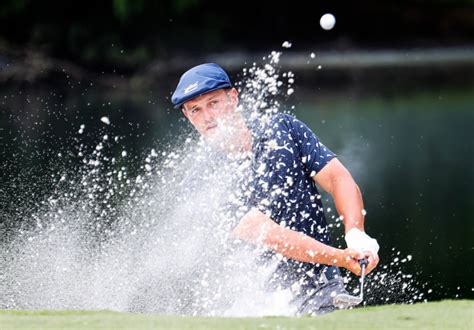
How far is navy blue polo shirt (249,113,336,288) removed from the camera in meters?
5.75

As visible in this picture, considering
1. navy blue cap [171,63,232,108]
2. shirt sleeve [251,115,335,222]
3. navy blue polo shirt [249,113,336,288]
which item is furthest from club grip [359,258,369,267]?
navy blue cap [171,63,232,108]

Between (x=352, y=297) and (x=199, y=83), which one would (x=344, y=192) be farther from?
(x=199, y=83)

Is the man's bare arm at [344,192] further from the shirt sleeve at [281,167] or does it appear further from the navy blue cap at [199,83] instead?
the navy blue cap at [199,83]

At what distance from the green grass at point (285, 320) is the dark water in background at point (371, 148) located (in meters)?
4.58

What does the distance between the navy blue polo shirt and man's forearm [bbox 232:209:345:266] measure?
0.17 m

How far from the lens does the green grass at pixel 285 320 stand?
4.34 metres

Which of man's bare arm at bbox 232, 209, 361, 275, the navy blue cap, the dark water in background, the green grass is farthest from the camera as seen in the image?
the dark water in background

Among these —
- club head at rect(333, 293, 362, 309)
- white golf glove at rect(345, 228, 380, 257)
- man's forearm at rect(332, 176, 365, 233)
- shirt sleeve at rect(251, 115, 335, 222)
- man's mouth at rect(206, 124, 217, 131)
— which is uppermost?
man's mouth at rect(206, 124, 217, 131)

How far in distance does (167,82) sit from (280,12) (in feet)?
21.4

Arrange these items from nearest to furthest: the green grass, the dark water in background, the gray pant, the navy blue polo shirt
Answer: the green grass, the gray pant, the navy blue polo shirt, the dark water in background

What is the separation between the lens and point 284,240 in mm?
5453

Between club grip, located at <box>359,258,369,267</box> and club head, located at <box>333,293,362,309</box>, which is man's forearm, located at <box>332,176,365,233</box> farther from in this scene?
club head, located at <box>333,293,362,309</box>

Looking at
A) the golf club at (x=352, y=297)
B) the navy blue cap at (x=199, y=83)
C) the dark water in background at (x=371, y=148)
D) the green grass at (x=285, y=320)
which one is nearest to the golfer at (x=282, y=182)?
the navy blue cap at (x=199, y=83)

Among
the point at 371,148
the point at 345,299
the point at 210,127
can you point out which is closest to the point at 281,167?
the point at 210,127
